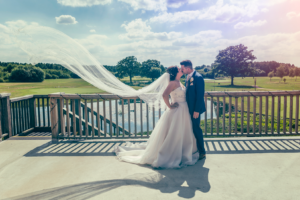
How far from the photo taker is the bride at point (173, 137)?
343 centimetres

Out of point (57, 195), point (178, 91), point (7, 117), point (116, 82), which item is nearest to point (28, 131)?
point (7, 117)

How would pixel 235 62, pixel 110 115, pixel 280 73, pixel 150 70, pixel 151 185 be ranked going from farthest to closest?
pixel 235 62 → pixel 150 70 → pixel 280 73 → pixel 110 115 → pixel 151 185

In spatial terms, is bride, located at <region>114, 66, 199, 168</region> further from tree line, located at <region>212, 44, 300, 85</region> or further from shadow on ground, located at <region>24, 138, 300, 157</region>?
tree line, located at <region>212, 44, 300, 85</region>

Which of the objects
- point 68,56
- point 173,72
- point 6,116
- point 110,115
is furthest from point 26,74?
point 173,72

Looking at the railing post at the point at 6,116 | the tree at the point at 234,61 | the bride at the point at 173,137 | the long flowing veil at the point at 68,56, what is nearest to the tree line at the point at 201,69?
the tree at the point at 234,61

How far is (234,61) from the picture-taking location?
3206 cm

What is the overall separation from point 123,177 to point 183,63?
85.0 inches

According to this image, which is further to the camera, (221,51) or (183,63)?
(221,51)

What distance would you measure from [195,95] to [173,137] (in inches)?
32.8

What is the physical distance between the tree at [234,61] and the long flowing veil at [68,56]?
28105mm

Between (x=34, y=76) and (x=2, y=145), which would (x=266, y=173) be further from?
(x=34, y=76)

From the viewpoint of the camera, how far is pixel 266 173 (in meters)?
3.09

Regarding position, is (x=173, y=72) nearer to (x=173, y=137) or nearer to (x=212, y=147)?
(x=173, y=137)

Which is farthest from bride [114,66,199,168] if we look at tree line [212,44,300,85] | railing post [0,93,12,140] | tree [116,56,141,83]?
tree line [212,44,300,85]
